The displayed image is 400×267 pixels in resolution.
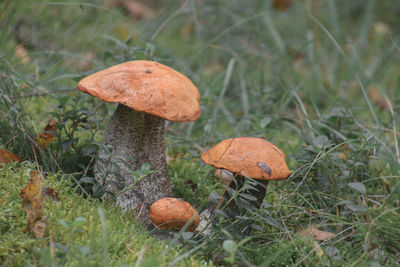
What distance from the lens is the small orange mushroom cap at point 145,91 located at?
5.31 feet

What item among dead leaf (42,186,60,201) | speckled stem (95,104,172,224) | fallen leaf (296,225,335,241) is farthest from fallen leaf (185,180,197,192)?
dead leaf (42,186,60,201)

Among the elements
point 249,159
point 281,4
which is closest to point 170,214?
point 249,159

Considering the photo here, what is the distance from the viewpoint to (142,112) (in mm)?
1799

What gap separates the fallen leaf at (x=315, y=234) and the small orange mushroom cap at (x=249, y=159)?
1.37 feet

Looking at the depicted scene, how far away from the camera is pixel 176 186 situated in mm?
2275

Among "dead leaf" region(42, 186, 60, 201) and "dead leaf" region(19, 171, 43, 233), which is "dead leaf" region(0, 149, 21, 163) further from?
"dead leaf" region(19, 171, 43, 233)

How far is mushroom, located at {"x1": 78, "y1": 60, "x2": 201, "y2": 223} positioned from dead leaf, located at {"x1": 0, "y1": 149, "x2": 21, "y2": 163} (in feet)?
1.40

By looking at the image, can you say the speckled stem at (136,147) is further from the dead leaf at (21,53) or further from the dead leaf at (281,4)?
the dead leaf at (281,4)

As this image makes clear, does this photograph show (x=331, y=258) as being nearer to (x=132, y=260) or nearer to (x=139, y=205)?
(x=132, y=260)

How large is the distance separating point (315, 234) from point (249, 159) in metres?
0.61

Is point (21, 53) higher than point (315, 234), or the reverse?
point (21, 53)

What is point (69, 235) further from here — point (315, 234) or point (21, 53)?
point (21, 53)

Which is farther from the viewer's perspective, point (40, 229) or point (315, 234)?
point (315, 234)

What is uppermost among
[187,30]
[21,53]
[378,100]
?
[21,53]
